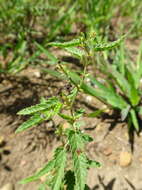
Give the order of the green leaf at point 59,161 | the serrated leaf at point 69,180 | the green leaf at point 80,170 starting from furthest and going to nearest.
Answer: the serrated leaf at point 69,180 → the green leaf at point 59,161 → the green leaf at point 80,170

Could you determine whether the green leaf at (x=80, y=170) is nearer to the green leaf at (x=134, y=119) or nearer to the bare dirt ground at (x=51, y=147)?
the bare dirt ground at (x=51, y=147)

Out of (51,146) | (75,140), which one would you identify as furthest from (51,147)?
(75,140)

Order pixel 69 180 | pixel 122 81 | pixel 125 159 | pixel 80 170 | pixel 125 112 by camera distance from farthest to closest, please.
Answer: pixel 122 81 → pixel 125 112 → pixel 125 159 → pixel 69 180 → pixel 80 170

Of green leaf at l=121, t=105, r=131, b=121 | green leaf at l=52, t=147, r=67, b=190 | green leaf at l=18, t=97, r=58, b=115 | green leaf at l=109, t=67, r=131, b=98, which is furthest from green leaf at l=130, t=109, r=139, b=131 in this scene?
green leaf at l=18, t=97, r=58, b=115

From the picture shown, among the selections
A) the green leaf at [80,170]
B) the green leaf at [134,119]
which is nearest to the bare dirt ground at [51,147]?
the green leaf at [134,119]

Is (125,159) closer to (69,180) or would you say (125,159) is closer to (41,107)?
(69,180)

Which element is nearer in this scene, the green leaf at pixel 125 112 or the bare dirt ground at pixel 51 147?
the bare dirt ground at pixel 51 147

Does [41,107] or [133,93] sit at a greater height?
[41,107]

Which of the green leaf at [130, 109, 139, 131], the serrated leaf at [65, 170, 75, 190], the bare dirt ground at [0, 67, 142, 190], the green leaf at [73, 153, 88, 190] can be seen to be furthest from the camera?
the green leaf at [130, 109, 139, 131]

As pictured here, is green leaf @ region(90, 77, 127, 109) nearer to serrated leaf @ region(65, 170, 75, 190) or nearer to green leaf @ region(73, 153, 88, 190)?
serrated leaf @ region(65, 170, 75, 190)
